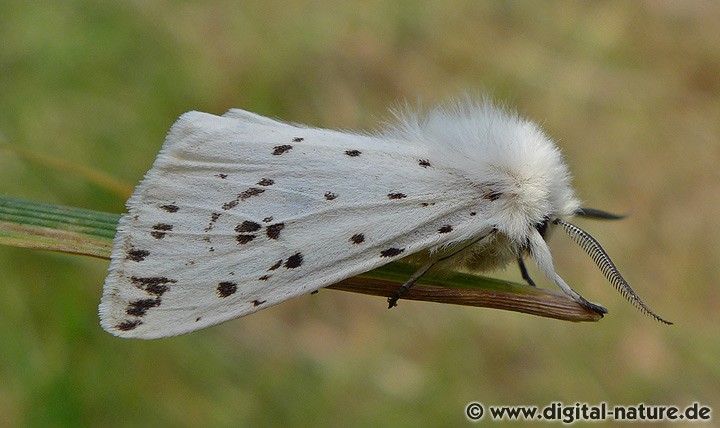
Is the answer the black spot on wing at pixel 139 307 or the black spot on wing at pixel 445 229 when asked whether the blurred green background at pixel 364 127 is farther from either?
the black spot on wing at pixel 139 307

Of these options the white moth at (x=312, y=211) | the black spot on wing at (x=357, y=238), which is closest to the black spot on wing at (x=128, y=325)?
the white moth at (x=312, y=211)

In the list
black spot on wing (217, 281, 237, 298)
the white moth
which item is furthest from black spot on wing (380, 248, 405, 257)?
black spot on wing (217, 281, 237, 298)

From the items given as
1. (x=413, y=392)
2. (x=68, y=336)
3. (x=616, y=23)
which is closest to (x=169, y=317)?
(x=68, y=336)

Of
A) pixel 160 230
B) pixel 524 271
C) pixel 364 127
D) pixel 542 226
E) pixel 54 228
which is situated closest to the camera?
pixel 54 228

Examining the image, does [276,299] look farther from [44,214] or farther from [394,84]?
[394,84]

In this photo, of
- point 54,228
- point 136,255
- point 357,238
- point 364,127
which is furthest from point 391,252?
point 364,127

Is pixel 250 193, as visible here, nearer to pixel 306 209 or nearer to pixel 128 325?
pixel 306 209
